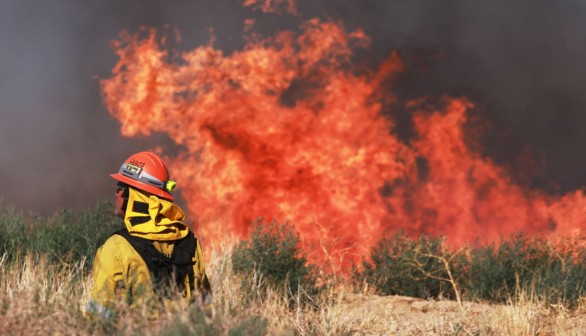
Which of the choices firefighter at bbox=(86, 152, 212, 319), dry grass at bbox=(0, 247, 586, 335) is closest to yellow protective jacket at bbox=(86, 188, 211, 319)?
firefighter at bbox=(86, 152, 212, 319)

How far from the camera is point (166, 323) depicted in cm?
541

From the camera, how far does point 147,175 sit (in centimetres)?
616

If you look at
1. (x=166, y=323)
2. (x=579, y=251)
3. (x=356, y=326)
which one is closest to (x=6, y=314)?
(x=166, y=323)

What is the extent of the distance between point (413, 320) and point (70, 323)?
6286 millimetres

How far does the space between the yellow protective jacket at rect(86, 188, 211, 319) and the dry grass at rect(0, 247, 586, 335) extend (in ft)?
0.42

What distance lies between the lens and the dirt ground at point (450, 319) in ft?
30.1

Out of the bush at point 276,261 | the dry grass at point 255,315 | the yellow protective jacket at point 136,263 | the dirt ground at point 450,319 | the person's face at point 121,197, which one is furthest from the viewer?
the bush at point 276,261

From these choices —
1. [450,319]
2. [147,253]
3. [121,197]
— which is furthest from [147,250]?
[450,319]

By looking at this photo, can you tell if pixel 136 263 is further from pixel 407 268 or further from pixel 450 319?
pixel 407 268

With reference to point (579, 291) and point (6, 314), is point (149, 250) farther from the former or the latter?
point (579, 291)

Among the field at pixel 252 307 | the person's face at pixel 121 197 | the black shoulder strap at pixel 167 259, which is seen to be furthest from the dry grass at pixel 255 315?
the person's face at pixel 121 197

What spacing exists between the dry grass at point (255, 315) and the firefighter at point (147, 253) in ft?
0.53

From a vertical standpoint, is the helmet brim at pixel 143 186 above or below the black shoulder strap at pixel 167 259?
above

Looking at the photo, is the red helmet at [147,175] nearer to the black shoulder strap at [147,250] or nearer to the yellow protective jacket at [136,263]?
the yellow protective jacket at [136,263]
